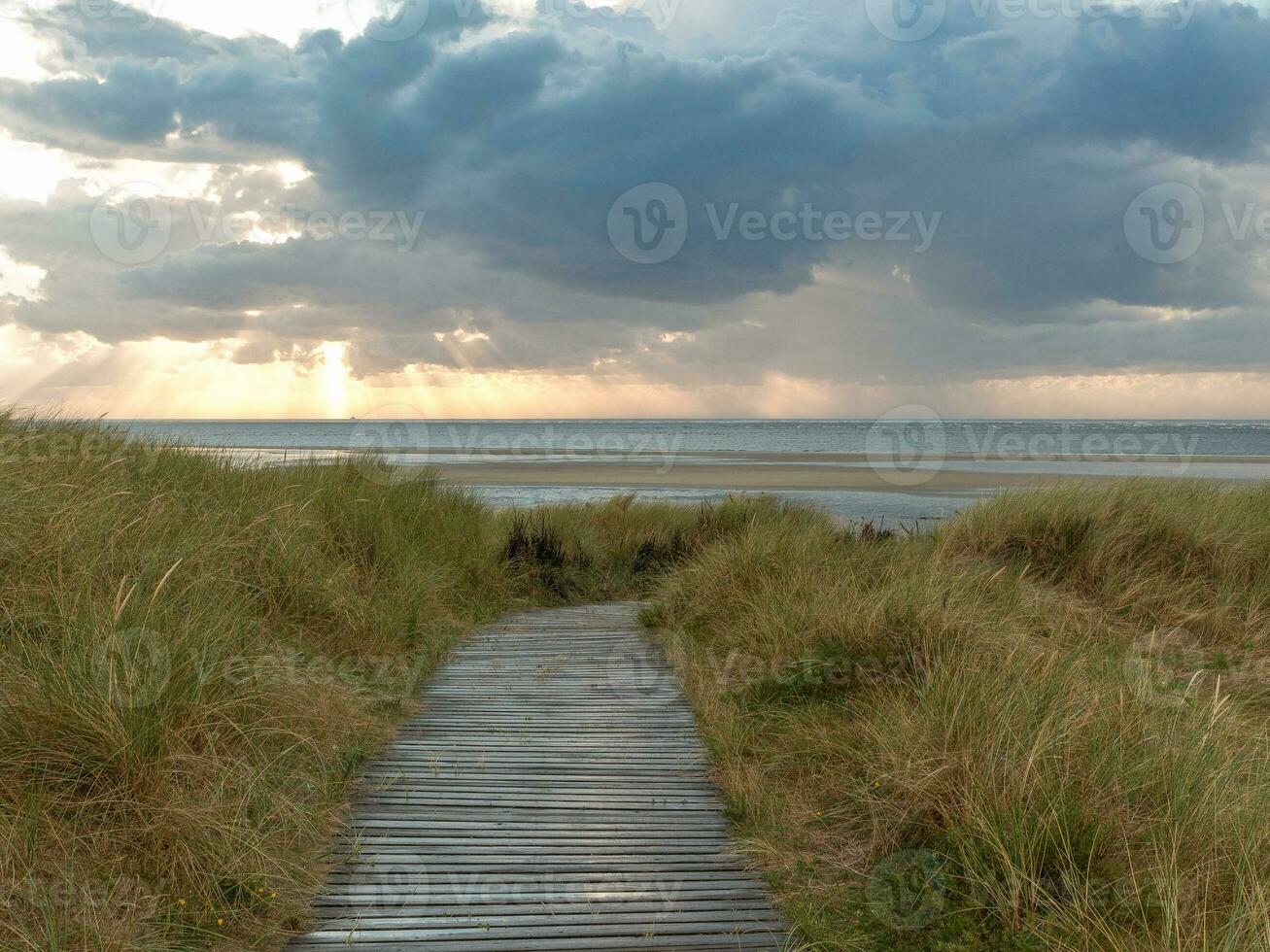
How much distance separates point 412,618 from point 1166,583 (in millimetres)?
7170

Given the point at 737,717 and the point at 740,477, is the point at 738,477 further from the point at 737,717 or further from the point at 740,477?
the point at 737,717

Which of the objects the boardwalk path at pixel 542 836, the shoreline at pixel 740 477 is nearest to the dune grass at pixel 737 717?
the boardwalk path at pixel 542 836

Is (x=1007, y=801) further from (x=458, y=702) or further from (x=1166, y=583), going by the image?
(x=1166, y=583)

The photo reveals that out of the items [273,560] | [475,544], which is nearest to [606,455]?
[475,544]

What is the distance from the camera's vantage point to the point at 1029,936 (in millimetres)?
2941
